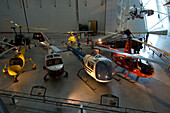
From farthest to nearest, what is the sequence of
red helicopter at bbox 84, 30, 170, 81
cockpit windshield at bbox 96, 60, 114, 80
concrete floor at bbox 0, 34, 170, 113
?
1. red helicopter at bbox 84, 30, 170, 81
2. cockpit windshield at bbox 96, 60, 114, 80
3. concrete floor at bbox 0, 34, 170, 113

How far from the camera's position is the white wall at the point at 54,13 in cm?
2455

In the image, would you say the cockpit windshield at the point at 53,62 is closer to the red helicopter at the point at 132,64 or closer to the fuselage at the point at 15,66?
the fuselage at the point at 15,66

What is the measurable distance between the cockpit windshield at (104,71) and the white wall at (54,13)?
70.8 feet

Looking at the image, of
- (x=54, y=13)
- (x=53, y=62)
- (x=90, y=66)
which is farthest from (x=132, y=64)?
(x=54, y=13)

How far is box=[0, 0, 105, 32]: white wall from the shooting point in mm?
24547

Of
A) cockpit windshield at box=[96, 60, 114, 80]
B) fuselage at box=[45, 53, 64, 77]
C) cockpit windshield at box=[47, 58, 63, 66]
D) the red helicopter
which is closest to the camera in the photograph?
cockpit windshield at box=[96, 60, 114, 80]

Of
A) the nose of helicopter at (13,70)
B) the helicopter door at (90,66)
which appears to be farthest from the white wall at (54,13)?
the nose of helicopter at (13,70)

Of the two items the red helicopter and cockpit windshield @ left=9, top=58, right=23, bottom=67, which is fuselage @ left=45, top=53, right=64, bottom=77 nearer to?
cockpit windshield @ left=9, top=58, right=23, bottom=67

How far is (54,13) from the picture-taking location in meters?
25.3

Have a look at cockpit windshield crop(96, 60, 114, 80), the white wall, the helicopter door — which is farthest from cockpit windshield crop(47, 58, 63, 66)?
the white wall

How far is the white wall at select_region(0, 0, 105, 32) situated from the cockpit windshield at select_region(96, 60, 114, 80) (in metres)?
21.6

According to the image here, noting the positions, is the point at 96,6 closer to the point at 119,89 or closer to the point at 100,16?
the point at 100,16

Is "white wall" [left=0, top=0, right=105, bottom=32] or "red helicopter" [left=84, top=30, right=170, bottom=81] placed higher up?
"white wall" [left=0, top=0, right=105, bottom=32]

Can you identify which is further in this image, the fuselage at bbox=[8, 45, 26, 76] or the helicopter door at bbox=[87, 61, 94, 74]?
the fuselage at bbox=[8, 45, 26, 76]
